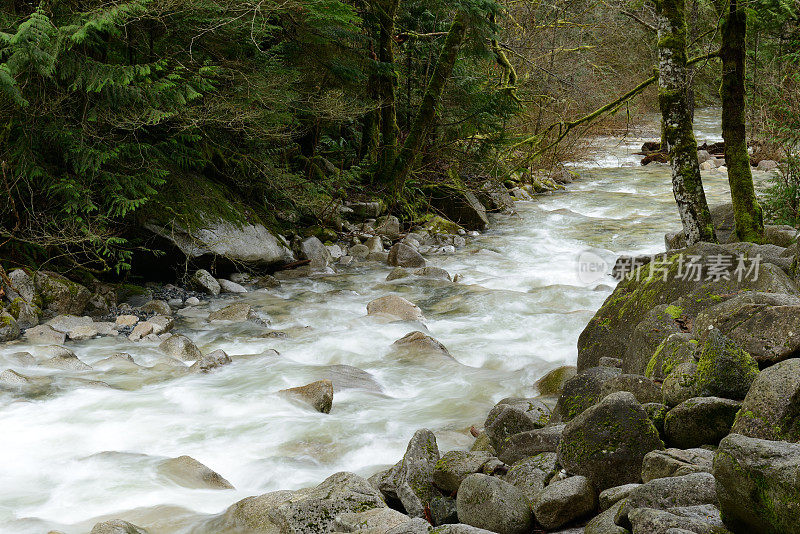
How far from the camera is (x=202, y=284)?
31.3ft

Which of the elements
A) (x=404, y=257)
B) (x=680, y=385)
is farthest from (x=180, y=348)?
(x=680, y=385)

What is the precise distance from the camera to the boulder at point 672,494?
2.61 m

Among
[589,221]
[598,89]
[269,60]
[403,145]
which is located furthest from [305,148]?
[598,89]

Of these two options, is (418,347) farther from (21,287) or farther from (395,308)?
(21,287)

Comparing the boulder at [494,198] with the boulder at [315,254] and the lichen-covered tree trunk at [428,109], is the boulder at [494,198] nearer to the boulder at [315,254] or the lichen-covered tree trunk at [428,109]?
the lichen-covered tree trunk at [428,109]

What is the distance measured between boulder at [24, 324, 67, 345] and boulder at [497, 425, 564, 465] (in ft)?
17.8

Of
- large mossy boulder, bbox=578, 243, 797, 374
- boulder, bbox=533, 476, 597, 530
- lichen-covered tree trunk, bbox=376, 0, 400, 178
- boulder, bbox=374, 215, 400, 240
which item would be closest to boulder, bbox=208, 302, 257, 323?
large mossy boulder, bbox=578, 243, 797, 374

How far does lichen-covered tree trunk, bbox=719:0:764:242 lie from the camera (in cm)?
741

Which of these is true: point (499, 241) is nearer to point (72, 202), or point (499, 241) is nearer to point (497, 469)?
point (72, 202)

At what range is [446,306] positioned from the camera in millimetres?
9391

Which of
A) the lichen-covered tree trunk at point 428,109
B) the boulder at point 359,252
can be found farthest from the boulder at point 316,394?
the lichen-covered tree trunk at point 428,109

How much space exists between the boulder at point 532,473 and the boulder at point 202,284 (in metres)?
6.70

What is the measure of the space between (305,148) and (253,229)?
10.8 ft

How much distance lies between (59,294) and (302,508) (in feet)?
18.7
